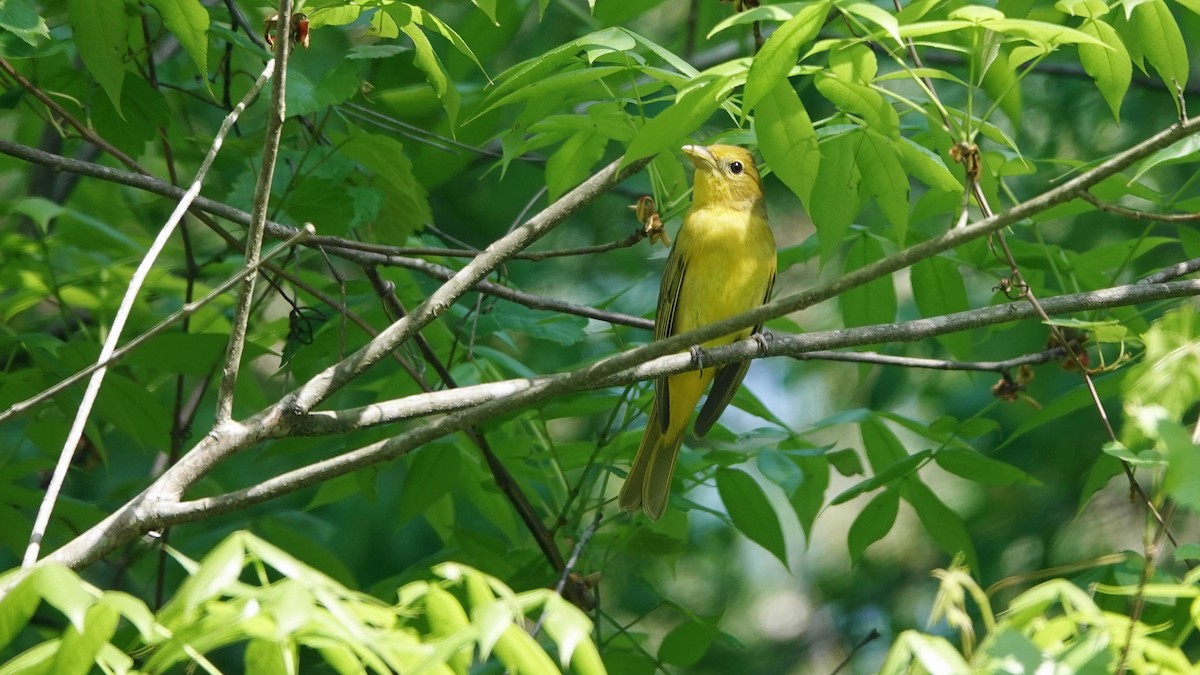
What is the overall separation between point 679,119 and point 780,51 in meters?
0.33

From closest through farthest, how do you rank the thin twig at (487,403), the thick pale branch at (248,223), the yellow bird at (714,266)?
the thin twig at (487,403), the thick pale branch at (248,223), the yellow bird at (714,266)

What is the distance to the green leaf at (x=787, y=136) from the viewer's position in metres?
2.90

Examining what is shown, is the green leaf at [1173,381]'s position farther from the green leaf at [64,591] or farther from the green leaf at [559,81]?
the green leaf at [559,81]

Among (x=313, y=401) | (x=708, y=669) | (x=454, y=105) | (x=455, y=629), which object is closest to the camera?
(x=455, y=629)

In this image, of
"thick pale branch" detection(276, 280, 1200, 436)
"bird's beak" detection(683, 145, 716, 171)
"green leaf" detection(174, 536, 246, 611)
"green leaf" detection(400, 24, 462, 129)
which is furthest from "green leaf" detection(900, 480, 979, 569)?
"green leaf" detection(174, 536, 246, 611)

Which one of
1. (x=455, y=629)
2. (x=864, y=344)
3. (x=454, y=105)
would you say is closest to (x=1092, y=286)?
(x=864, y=344)

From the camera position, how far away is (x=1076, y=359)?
11.8 feet

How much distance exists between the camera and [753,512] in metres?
4.29

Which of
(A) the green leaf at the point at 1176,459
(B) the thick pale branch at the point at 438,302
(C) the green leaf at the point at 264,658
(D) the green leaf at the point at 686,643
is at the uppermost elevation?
(A) the green leaf at the point at 1176,459

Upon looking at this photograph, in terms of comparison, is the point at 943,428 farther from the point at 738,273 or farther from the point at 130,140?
the point at 130,140

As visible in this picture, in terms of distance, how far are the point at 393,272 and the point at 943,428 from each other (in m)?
2.10

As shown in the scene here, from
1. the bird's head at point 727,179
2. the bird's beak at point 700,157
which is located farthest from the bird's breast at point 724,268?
the bird's beak at point 700,157

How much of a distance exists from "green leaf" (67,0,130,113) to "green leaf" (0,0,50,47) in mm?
124

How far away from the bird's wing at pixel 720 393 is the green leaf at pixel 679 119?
2.37 meters
